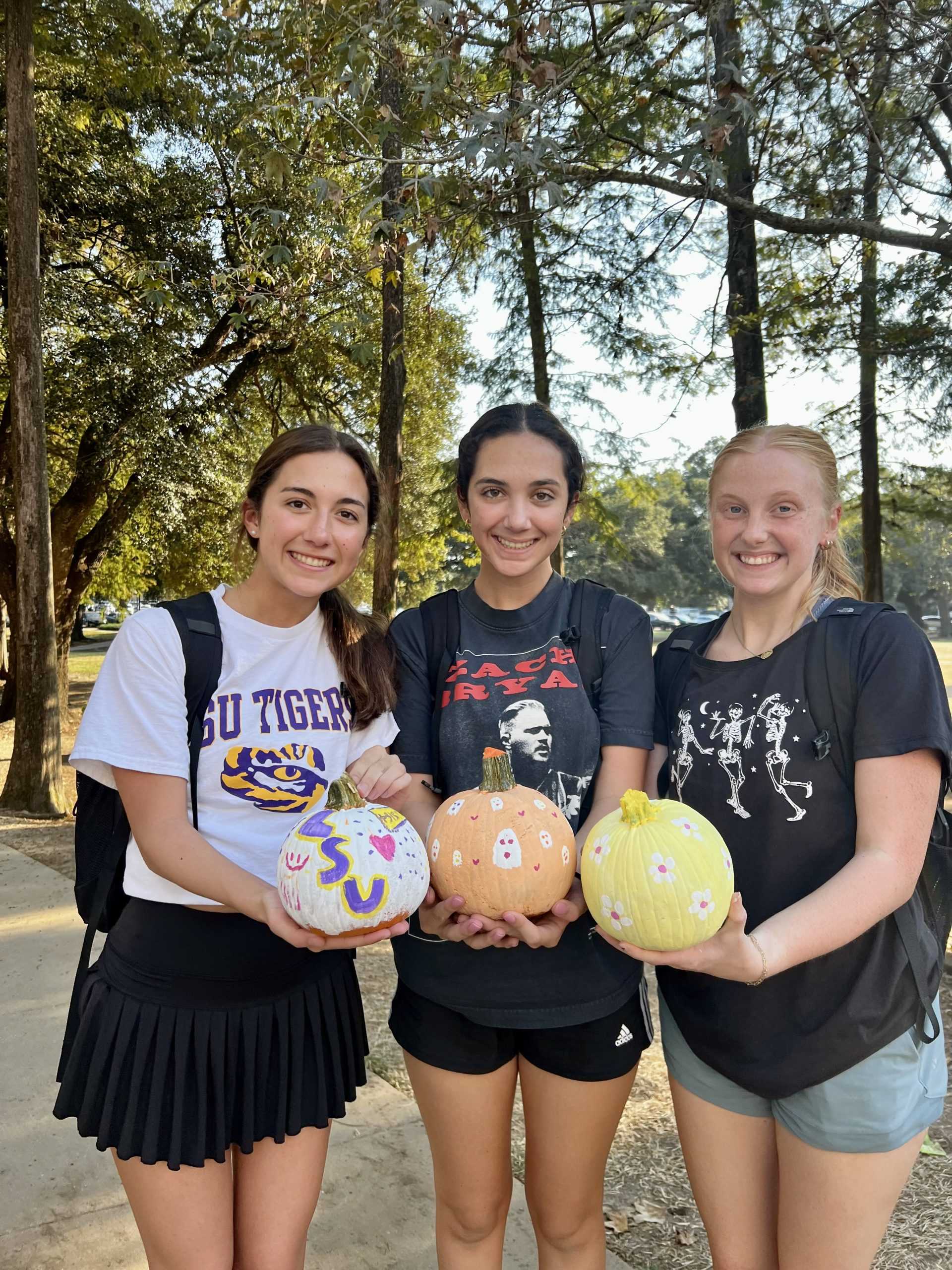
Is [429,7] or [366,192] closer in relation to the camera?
[429,7]

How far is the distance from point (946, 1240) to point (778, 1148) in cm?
204

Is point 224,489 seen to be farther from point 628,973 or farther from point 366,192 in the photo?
point 628,973

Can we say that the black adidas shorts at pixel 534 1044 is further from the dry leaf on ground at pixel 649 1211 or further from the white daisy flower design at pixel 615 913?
the dry leaf on ground at pixel 649 1211

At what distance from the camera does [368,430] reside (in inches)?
637

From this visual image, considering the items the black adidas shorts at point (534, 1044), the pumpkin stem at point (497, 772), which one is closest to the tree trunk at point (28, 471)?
the black adidas shorts at point (534, 1044)

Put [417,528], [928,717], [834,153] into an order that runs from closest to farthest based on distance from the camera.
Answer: [928,717] → [834,153] → [417,528]

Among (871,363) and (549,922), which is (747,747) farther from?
(871,363)

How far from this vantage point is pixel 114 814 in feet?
7.44

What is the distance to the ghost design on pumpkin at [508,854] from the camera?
201 centimetres

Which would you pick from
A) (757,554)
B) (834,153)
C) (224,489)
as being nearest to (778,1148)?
(757,554)

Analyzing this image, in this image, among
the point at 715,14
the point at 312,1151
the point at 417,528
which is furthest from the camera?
the point at 417,528

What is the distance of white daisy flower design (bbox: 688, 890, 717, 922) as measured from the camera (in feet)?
5.91

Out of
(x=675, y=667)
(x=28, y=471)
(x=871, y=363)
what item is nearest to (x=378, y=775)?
(x=675, y=667)

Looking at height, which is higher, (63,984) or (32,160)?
(32,160)
